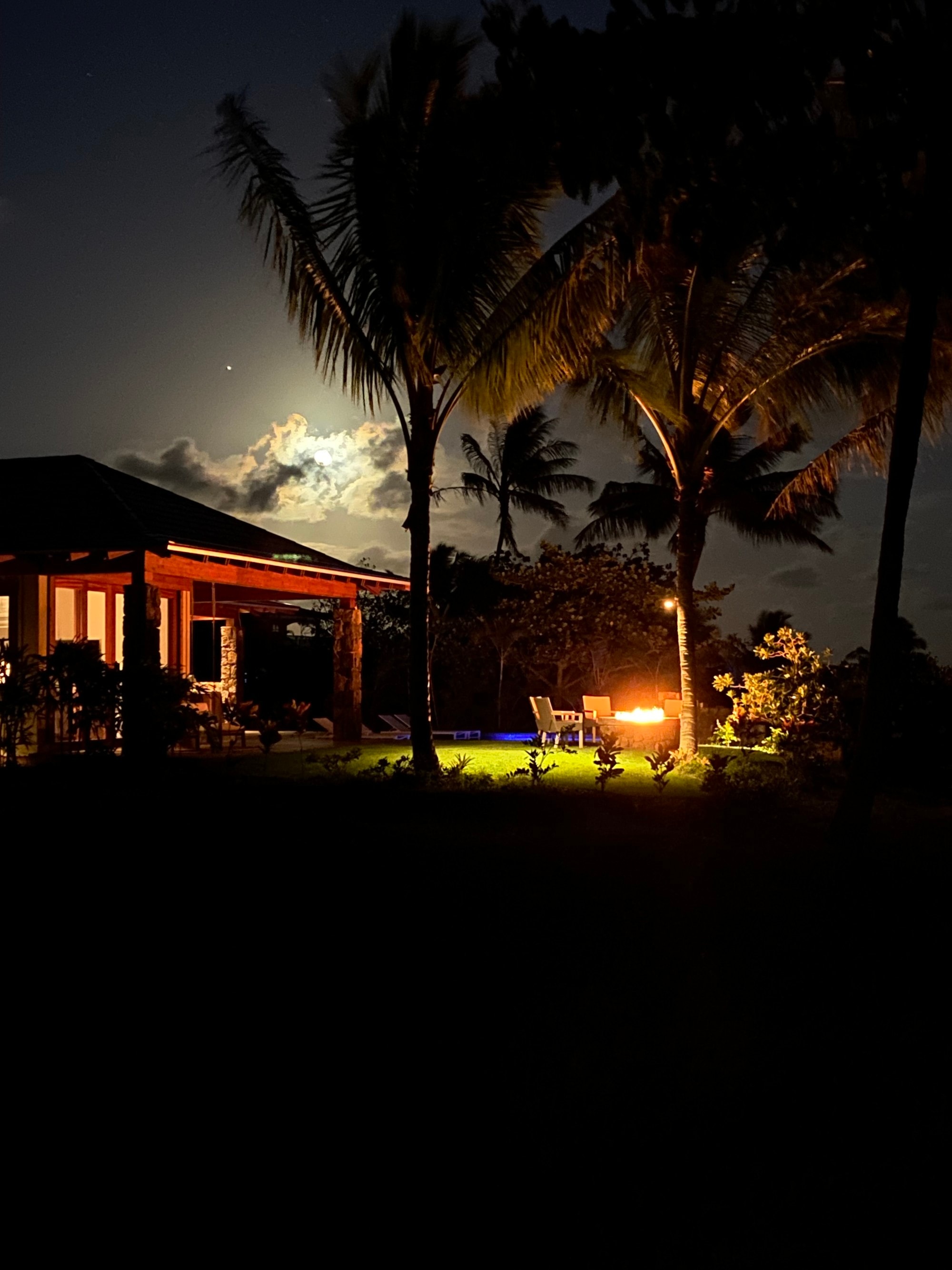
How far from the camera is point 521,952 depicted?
5.82 m

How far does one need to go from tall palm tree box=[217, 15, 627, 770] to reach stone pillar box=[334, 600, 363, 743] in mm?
6357

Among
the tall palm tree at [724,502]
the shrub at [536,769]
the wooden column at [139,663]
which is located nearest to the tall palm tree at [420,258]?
the shrub at [536,769]

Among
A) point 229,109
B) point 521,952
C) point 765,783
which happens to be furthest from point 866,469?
point 521,952

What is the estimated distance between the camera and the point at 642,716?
20.5 m

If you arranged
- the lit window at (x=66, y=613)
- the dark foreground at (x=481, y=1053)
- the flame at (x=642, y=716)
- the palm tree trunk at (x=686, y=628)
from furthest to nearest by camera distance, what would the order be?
the flame at (x=642, y=716) → the lit window at (x=66, y=613) → the palm tree trunk at (x=686, y=628) → the dark foreground at (x=481, y=1053)

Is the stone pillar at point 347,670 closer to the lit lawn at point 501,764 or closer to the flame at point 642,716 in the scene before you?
the lit lawn at point 501,764

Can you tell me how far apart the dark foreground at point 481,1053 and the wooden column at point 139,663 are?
5.32m

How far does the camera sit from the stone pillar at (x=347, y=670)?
19.8 metres

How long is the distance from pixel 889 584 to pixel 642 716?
11.5 meters

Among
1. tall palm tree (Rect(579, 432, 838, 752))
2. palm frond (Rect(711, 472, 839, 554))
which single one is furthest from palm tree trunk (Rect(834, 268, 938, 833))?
palm frond (Rect(711, 472, 839, 554))

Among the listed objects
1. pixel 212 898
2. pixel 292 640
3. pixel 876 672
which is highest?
pixel 292 640

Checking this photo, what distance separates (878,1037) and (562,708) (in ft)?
66.1

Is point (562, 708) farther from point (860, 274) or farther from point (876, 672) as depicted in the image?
point (876, 672)

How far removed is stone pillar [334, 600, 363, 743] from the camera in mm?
19797
